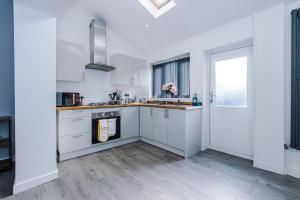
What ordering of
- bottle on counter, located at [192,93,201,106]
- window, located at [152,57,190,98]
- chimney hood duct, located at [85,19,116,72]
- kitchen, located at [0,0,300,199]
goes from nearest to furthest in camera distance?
kitchen, located at [0,0,300,199] < bottle on counter, located at [192,93,201,106] < chimney hood duct, located at [85,19,116,72] < window, located at [152,57,190,98]

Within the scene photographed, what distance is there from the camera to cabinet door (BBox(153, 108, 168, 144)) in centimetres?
275

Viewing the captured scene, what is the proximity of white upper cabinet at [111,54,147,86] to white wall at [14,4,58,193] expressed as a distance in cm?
167

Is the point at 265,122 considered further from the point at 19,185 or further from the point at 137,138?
the point at 19,185

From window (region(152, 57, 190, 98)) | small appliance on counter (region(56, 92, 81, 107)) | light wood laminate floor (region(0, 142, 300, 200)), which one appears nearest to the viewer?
light wood laminate floor (region(0, 142, 300, 200))

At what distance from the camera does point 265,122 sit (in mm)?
2006

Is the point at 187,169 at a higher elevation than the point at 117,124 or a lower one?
lower

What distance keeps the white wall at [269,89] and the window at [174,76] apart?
142cm

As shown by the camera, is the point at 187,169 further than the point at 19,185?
Yes

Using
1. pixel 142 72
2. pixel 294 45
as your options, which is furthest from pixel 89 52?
pixel 294 45

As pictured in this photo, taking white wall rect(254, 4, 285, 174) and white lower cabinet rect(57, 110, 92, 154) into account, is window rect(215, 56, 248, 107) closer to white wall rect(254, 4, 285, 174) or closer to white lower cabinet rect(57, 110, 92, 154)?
white wall rect(254, 4, 285, 174)

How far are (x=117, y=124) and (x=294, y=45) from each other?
309 cm

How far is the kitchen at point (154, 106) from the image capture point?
159 centimetres

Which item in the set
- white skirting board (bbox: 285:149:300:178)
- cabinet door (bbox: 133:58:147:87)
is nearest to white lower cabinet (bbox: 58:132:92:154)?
cabinet door (bbox: 133:58:147:87)

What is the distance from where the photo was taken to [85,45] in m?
3.11
